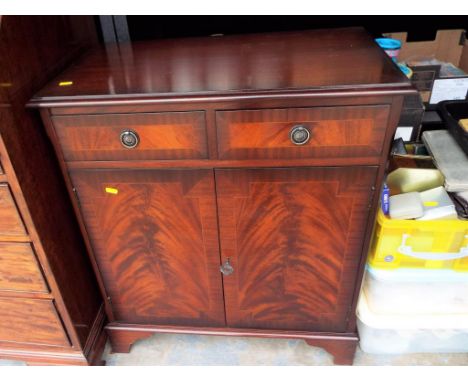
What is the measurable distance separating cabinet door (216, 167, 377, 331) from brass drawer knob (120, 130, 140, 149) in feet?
0.58

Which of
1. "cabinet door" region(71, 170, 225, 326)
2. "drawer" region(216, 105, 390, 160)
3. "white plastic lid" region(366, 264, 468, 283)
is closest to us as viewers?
"drawer" region(216, 105, 390, 160)

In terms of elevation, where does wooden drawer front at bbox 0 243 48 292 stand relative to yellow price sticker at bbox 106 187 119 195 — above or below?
below

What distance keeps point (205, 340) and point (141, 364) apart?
195 mm

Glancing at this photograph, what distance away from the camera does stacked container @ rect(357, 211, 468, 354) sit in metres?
0.91

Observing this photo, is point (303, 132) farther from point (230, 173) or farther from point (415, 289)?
point (415, 289)

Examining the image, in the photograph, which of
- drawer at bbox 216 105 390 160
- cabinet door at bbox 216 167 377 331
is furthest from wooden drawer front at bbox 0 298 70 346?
drawer at bbox 216 105 390 160

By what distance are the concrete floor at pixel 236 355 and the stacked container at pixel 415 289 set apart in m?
0.03

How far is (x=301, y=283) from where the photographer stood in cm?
96

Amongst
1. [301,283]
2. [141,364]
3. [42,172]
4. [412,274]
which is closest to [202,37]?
[42,172]

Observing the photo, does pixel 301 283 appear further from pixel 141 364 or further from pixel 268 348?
pixel 141 364

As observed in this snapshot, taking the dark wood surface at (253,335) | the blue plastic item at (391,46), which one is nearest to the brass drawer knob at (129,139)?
the dark wood surface at (253,335)

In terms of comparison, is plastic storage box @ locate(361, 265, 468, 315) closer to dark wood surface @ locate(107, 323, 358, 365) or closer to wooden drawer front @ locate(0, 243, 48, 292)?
dark wood surface @ locate(107, 323, 358, 365)

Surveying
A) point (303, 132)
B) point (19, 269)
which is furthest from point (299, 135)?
point (19, 269)

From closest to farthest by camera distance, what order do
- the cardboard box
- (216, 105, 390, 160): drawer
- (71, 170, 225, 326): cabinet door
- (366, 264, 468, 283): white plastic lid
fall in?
(216, 105, 390, 160): drawer < (71, 170, 225, 326): cabinet door < (366, 264, 468, 283): white plastic lid < the cardboard box
